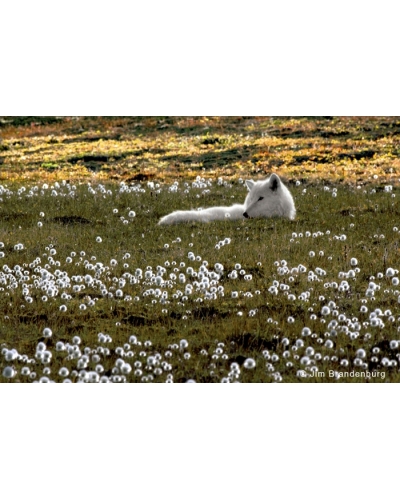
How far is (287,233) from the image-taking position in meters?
17.0

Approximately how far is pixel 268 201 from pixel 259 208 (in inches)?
12.5

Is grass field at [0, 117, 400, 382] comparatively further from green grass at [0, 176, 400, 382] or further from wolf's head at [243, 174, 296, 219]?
wolf's head at [243, 174, 296, 219]

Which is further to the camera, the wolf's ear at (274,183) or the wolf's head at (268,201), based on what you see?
the wolf's head at (268,201)

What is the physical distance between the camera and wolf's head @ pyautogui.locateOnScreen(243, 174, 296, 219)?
18.6 metres

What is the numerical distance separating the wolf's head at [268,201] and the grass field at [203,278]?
1.82 feet

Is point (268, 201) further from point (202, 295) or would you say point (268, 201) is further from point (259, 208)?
point (202, 295)

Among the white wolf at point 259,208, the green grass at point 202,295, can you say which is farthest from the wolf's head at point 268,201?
the green grass at point 202,295

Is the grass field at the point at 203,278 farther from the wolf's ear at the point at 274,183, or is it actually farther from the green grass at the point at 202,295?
the wolf's ear at the point at 274,183

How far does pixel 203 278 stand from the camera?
500 inches

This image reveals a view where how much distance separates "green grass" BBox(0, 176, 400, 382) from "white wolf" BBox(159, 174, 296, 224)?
502 millimetres

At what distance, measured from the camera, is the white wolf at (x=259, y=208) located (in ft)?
60.4

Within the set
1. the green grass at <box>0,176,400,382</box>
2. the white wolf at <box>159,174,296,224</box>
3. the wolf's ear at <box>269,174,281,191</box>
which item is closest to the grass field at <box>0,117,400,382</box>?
the green grass at <box>0,176,400,382</box>

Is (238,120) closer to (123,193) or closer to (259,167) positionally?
(259,167)

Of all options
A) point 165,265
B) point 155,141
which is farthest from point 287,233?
point 155,141
